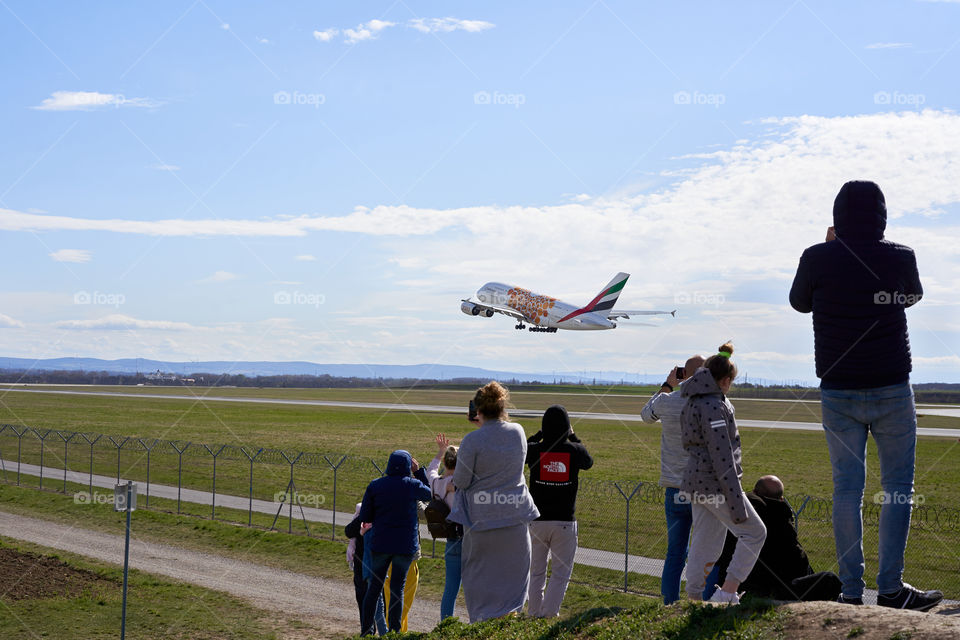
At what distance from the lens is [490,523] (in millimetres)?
7910

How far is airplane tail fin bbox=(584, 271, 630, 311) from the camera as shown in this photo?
81.4 m

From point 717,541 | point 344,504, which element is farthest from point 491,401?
point 344,504

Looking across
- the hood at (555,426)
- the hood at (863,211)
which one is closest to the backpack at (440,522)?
the hood at (555,426)

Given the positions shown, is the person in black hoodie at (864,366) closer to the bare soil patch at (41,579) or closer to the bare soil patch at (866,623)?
the bare soil patch at (866,623)

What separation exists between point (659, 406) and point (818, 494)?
22946 millimetres

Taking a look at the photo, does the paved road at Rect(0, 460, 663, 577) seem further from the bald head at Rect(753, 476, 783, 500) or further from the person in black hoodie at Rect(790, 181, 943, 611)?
the person in black hoodie at Rect(790, 181, 943, 611)

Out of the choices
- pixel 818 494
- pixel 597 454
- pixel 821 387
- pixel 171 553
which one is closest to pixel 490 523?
pixel 821 387

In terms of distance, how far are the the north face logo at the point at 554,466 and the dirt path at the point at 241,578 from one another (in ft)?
21.4

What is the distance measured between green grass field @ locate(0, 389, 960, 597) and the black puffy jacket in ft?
41.7

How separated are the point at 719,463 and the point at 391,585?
5.24 metres

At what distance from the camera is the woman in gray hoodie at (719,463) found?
6.60 m

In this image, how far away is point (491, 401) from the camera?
309 inches

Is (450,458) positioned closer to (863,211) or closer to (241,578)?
(863,211)

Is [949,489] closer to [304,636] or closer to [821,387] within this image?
[304,636]
